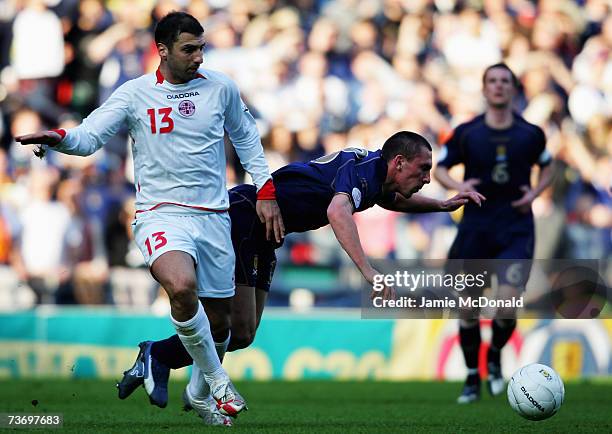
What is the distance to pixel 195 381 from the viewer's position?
7.98 meters

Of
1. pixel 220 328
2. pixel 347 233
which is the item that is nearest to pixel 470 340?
pixel 220 328

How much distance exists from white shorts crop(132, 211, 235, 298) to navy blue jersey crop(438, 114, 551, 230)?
3770mm

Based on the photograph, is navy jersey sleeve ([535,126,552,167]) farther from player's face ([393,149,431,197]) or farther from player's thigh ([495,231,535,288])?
player's face ([393,149,431,197])

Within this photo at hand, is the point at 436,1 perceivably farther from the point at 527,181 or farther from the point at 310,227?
the point at 310,227

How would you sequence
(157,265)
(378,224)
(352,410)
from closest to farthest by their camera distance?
(157,265)
(352,410)
(378,224)

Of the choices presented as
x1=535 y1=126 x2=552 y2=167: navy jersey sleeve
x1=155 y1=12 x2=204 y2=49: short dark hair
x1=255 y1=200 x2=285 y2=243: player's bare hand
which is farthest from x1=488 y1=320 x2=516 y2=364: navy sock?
x1=155 y1=12 x2=204 y2=49: short dark hair

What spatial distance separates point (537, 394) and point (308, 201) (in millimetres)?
2078

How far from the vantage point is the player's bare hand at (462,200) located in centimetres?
817

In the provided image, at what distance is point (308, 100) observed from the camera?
15875 millimetres

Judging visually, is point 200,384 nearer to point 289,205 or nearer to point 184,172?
point 289,205

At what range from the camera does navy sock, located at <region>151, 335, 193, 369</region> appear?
314 inches

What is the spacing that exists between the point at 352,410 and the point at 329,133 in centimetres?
673

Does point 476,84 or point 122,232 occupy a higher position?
point 476,84

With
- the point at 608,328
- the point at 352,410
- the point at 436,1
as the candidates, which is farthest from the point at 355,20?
the point at 352,410
